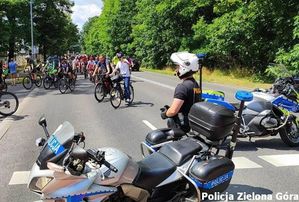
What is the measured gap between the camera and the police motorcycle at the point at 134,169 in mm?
3930

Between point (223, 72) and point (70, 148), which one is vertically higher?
point (70, 148)

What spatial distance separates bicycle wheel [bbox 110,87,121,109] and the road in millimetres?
222

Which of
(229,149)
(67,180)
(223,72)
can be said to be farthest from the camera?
(223,72)

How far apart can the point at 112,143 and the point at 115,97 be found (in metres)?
6.76

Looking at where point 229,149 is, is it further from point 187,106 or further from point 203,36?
point 203,36

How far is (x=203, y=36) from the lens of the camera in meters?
37.4

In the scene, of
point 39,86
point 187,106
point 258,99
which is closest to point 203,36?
point 39,86

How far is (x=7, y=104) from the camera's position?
45.4 feet

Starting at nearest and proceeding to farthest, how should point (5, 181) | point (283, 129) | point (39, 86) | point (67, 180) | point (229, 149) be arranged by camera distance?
point (67, 180)
point (229, 149)
point (5, 181)
point (283, 129)
point (39, 86)

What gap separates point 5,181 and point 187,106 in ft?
9.64

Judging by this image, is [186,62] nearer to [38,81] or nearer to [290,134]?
[290,134]

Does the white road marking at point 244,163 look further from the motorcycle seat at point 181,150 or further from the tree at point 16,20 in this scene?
the tree at point 16,20

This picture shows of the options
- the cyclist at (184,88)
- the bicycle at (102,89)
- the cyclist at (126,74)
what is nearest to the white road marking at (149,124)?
the cyclist at (126,74)

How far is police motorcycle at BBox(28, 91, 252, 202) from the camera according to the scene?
393 cm
